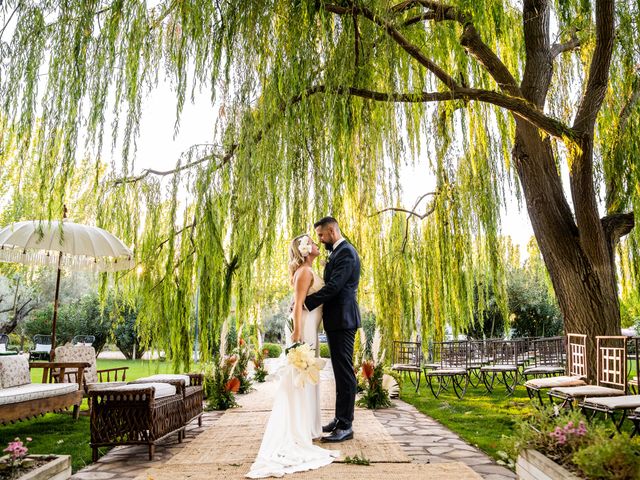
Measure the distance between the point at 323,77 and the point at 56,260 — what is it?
13.3ft

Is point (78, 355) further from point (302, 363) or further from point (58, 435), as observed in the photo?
point (302, 363)

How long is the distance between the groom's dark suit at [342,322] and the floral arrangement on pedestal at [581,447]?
1.31 meters

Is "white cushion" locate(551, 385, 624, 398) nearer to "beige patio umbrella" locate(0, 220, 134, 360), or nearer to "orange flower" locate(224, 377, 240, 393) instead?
"orange flower" locate(224, 377, 240, 393)

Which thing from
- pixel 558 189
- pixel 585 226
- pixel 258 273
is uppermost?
pixel 558 189

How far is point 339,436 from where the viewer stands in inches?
173

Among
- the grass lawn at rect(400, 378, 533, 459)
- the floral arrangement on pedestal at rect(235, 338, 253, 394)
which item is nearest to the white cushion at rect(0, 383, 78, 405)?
the floral arrangement on pedestal at rect(235, 338, 253, 394)

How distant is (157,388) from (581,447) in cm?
293

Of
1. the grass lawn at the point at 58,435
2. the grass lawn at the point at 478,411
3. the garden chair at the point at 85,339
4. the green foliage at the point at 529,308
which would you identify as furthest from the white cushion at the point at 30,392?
the green foliage at the point at 529,308

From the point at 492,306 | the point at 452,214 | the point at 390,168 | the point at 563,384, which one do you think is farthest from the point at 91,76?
the point at 492,306

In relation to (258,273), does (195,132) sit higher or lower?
higher

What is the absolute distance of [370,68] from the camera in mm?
4500

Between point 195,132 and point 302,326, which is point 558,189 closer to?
point 302,326

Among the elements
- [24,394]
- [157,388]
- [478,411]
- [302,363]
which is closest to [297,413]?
[302,363]

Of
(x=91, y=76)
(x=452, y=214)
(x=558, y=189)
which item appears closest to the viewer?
(x=91, y=76)
